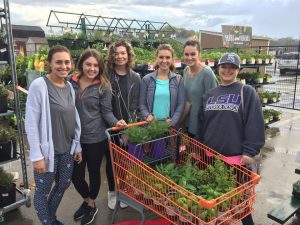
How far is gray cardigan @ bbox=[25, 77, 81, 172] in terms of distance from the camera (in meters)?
2.47

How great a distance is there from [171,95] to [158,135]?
0.68m

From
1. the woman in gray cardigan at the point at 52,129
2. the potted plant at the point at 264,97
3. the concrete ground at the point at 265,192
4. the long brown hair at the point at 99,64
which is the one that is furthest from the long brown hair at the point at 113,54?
the potted plant at the point at 264,97

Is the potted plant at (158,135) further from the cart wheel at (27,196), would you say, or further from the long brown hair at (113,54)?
the cart wheel at (27,196)

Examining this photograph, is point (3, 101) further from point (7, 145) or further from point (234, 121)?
point (234, 121)

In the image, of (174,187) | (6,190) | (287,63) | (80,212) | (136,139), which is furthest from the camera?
(287,63)

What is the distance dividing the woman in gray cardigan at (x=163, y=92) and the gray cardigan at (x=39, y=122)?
0.99m

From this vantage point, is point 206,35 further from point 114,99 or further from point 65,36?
point 114,99

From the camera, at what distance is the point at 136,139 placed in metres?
2.44

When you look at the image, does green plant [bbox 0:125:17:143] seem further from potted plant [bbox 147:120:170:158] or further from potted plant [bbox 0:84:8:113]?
potted plant [bbox 147:120:170:158]

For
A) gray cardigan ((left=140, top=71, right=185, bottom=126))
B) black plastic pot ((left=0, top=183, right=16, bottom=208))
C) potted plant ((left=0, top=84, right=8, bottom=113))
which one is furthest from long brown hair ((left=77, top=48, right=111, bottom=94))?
black plastic pot ((left=0, top=183, right=16, bottom=208))

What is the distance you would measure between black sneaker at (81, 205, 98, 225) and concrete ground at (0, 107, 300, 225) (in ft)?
0.19

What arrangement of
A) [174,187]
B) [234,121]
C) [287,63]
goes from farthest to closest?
[287,63], [234,121], [174,187]

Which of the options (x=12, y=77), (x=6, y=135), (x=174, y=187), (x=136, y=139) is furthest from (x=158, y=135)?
(x=6, y=135)

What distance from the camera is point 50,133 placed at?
8.35 feet
